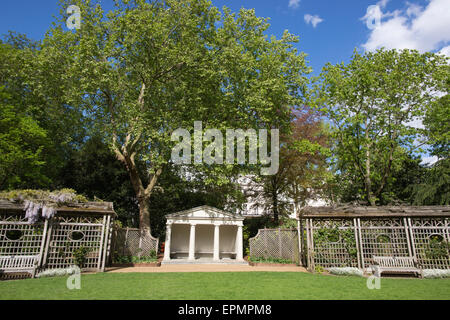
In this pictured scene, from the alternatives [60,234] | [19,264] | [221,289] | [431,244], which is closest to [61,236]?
[60,234]

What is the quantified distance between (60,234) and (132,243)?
5.41 meters

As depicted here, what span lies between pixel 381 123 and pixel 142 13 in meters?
18.8

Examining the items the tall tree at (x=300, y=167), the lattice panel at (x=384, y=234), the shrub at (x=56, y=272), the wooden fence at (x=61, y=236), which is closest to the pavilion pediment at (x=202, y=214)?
the tall tree at (x=300, y=167)

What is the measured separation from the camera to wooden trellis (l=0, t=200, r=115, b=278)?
1195cm

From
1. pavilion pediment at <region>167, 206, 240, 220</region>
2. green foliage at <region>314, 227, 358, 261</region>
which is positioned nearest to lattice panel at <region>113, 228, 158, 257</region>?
pavilion pediment at <region>167, 206, 240, 220</region>

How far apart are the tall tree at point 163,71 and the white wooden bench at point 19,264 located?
8050 mm

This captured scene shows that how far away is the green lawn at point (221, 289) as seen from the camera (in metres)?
7.93

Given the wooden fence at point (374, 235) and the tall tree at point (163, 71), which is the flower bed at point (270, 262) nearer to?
the wooden fence at point (374, 235)

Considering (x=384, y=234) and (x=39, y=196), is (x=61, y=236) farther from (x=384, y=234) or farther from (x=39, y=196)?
(x=384, y=234)

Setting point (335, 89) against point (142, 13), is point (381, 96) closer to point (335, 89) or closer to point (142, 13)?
point (335, 89)

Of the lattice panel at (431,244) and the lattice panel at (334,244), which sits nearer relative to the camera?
the lattice panel at (431,244)

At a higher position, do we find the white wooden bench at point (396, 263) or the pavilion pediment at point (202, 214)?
the pavilion pediment at point (202, 214)

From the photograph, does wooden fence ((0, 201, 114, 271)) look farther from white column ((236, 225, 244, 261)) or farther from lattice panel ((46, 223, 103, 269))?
white column ((236, 225, 244, 261))

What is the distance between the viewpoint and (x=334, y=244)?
45.0ft
